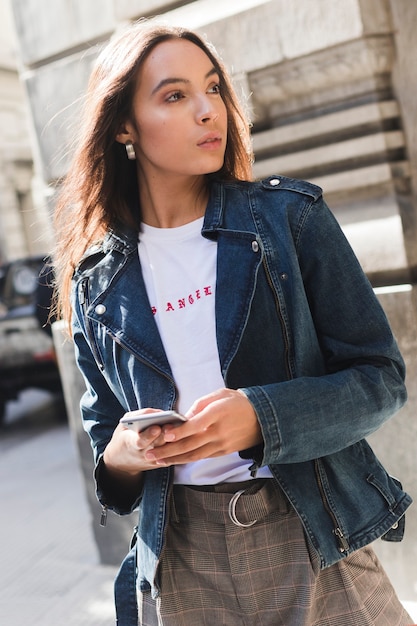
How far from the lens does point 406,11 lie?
9.21 feet

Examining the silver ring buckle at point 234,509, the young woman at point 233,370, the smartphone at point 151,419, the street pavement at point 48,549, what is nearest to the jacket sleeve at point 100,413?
the young woman at point 233,370

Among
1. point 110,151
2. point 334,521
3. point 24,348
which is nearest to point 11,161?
point 24,348

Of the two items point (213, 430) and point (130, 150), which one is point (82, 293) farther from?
point (213, 430)

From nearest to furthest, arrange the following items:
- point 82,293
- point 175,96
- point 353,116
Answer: point 175,96 → point 82,293 → point 353,116

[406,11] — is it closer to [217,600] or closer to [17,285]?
[217,600]

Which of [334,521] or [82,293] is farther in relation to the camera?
[82,293]

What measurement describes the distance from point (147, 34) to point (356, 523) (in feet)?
3.59

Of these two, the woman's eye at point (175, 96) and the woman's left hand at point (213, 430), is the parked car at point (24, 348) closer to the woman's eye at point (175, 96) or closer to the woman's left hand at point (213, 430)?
the woman's eye at point (175, 96)

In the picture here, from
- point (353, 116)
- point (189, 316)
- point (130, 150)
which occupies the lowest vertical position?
point (189, 316)

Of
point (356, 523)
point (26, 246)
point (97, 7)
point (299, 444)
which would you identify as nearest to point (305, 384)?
point (299, 444)

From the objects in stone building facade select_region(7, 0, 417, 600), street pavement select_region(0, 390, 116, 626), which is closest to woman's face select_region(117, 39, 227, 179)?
stone building facade select_region(7, 0, 417, 600)

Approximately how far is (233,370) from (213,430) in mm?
238

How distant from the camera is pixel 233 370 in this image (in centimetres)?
159

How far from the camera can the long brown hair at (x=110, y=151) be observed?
176 centimetres
